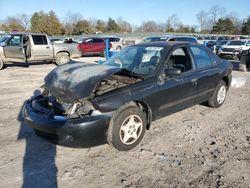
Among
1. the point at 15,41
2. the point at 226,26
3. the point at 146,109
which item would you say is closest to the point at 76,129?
the point at 146,109

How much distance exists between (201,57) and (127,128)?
8.40 ft

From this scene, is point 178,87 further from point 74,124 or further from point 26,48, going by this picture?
point 26,48

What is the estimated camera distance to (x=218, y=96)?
609 cm

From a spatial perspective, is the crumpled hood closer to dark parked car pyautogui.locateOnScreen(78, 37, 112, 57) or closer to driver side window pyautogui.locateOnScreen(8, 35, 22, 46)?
driver side window pyautogui.locateOnScreen(8, 35, 22, 46)

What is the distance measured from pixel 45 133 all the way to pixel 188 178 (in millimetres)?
2074

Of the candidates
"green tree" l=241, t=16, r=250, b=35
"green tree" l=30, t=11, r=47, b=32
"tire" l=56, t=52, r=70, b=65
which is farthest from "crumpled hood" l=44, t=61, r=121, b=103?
"green tree" l=241, t=16, r=250, b=35

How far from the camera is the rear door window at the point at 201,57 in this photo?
17.5 ft

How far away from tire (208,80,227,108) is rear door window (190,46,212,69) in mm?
682

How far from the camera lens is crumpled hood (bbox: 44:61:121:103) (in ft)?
12.5

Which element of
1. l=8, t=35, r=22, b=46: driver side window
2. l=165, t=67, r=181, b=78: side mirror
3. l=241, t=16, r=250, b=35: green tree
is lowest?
l=165, t=67, r=181, b=78: side mirror

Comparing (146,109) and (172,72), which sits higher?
(172,72)

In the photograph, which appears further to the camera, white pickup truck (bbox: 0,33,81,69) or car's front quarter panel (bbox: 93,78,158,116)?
white pickup truck (bbox: 0,33,81,69)

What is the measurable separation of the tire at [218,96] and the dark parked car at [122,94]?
0.39m

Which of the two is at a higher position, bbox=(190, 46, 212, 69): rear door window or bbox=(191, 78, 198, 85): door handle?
bbox=(190, 46, 212, 69): rear door window
